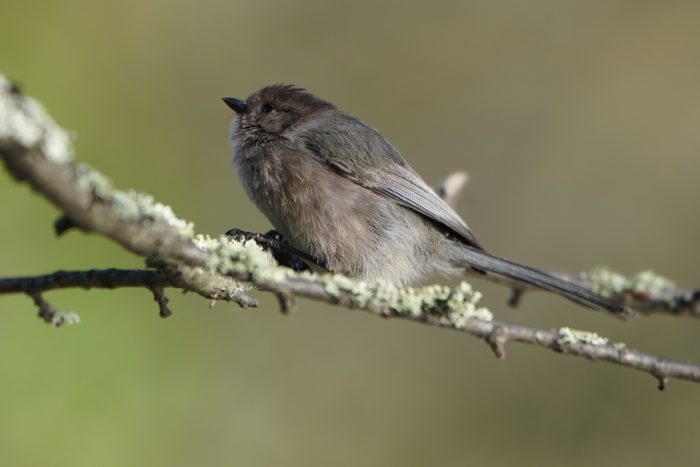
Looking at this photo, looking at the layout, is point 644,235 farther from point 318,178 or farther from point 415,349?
point 318,178

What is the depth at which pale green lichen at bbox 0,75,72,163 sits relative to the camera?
4.31ft

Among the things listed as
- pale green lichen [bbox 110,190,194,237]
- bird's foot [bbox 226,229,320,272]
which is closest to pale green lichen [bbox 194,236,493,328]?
pale green lichen [bbox 110,190,194,237]

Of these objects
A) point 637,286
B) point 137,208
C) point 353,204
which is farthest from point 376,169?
point 137,208

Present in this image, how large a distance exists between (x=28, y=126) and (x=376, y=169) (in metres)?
2.48

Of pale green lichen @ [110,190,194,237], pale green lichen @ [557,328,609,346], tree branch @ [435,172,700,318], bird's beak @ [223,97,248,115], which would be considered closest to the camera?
pale green lichen @ [110,190,194,237]

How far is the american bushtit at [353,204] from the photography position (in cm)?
344

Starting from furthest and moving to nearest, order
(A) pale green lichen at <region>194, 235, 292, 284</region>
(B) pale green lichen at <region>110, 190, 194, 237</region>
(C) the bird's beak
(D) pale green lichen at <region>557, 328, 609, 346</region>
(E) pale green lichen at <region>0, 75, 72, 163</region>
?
(C) the bird's beak
(D) pale green lichen at <region>557, 328, 609, 346</region>
(A) pale green lichen at <region>194, 235, 292, 284</region>
(B) pale green lichen at <region>110, 190, 194, 237</region>
(E) pale green lichen at <region>0, 75, 72, 163</region>

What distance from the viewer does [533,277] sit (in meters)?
3.27

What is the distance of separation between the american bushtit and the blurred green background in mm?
957

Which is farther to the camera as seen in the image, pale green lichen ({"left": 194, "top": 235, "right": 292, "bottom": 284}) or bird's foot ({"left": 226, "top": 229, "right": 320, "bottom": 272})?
bird's foot ({"left": 226, "top": 229, "right": 320, "bottom": 272})

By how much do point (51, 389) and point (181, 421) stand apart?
2.31 feet

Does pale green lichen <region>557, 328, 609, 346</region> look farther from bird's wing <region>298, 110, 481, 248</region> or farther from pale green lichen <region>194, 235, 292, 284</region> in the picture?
bird's wing <region>298, 110, 481, 248</region>

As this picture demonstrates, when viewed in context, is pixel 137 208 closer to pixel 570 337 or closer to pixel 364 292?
pixel 364 292

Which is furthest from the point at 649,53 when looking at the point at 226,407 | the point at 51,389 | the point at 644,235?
the point at 51,389
